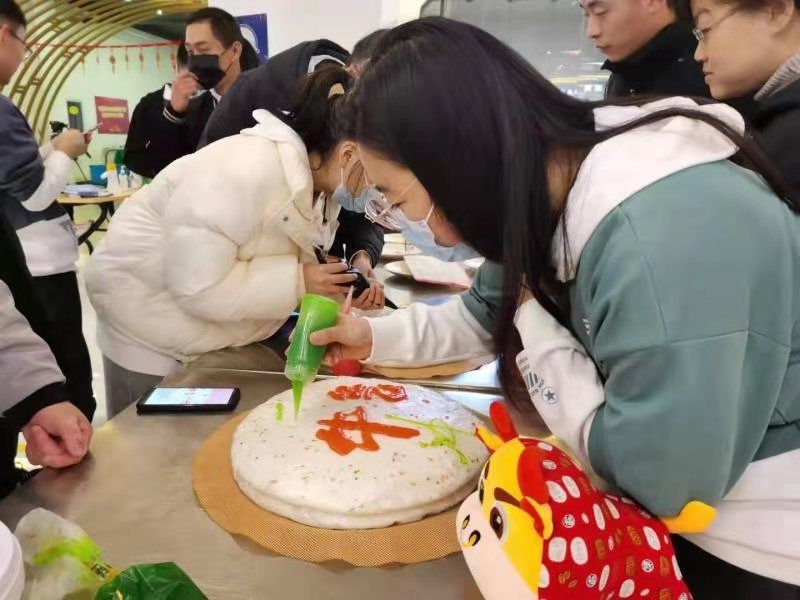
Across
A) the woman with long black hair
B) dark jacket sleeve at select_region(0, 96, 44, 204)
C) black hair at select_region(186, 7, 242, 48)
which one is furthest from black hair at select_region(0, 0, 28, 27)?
the woman with long black hair

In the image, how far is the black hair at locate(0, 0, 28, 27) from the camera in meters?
2.25

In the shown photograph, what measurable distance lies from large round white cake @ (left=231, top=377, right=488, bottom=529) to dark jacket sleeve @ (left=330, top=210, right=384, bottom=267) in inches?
38.5

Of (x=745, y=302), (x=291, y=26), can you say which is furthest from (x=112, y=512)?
(x=291, y=26)

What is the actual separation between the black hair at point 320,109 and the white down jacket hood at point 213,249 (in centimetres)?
5

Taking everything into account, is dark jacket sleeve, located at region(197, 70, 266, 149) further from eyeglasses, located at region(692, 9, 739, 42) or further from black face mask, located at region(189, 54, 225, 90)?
eyeglasses, located at region(692, 9, 739, 42)

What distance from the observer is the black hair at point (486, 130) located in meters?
0.66

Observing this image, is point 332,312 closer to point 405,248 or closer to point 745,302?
point 745,302

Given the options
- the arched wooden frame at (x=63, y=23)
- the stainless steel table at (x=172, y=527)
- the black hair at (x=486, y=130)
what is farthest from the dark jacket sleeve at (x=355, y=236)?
the arched wooden frame at (x=63, y=23)

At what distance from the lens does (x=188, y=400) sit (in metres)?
1.15

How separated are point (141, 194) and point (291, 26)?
103 inches

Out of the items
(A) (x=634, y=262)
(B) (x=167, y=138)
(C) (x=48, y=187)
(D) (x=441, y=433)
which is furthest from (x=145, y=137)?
(A) (x=634, y=262)

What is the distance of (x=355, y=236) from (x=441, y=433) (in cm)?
118

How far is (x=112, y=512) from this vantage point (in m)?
0.83

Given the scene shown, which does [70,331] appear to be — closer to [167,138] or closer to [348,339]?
[167,138]
